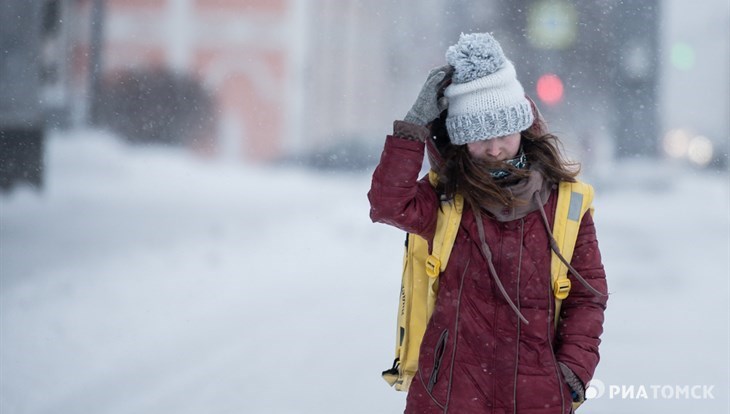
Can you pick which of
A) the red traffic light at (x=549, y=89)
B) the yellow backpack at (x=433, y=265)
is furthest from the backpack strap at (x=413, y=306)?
the red traffic light at (x=549, y=89)

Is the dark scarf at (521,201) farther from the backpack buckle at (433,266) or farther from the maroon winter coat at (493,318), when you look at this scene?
the backpack buckle at (433,266)

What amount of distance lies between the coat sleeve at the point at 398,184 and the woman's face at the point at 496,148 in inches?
5.9

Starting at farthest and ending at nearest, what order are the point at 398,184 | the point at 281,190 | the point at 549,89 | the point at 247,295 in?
1. the point at 281,190
2. the point at 549,89
3. the point at 247,295
4. the point at 398,184

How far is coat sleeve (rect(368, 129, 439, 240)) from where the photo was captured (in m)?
1.85

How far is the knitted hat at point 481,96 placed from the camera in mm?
1903

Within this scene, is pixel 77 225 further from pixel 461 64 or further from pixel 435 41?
pixel 435 41

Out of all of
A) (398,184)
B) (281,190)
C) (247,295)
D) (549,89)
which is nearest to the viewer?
(398,184)

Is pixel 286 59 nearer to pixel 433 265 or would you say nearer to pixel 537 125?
pixel 537 125

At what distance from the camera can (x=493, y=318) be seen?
74.8 inches

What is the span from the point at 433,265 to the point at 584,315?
382mm

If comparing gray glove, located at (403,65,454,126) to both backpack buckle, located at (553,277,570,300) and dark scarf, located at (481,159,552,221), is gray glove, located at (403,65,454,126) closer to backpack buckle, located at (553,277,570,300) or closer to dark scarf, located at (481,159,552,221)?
dark scarf, located at (481,159,552,221)

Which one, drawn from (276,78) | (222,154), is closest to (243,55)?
(276,78)

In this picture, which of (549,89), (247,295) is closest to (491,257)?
(247,295)

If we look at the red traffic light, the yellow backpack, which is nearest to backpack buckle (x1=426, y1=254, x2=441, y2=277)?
the yellow backpack
